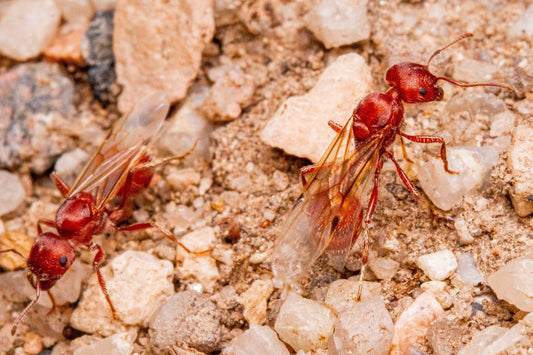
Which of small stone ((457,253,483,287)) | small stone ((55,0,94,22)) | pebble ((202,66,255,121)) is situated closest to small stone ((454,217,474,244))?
small stone ((457,253,483,287))

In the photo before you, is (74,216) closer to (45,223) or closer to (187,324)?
(45,223)

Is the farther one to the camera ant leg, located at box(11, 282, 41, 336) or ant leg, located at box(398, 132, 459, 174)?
ant leg, located at box(11, 282, 41, 336)

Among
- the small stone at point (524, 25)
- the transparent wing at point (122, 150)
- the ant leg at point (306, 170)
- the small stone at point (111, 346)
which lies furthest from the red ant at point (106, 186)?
the small stone at point (524, 25)

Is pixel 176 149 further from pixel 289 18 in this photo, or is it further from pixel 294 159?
pixel 289 18

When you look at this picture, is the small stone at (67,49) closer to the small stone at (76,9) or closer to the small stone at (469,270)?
the small stone at (76,9)

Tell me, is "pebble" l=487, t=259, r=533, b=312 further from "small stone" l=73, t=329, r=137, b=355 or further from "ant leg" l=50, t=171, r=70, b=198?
"ant leg" l=50, t=171, r=70, b=198

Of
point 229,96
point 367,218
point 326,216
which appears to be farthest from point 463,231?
point 229,96

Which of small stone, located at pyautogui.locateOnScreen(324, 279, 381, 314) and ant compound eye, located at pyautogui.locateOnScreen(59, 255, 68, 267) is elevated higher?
ant compound eye, located at pyautogui.locateOnScreen(59, 255, 68, 267)
